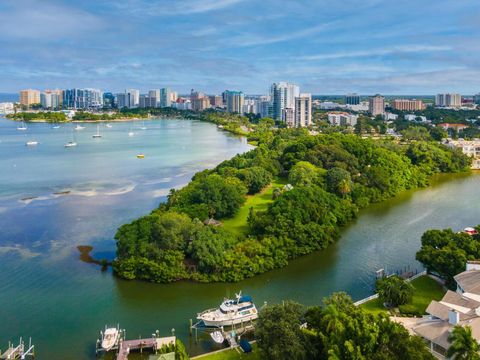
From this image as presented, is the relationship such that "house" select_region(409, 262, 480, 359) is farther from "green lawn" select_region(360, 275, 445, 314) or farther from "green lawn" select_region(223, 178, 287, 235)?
"green lawn" select_region(223, 178, 287, 235)

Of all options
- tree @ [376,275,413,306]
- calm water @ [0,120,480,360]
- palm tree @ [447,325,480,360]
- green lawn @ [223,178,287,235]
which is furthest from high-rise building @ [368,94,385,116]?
palm tree @ [447,325,480,360]

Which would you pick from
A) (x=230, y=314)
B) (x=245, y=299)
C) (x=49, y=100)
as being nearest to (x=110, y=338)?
(x=230, y=314)

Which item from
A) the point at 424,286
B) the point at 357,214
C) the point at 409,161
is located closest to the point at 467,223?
the point at 357,214

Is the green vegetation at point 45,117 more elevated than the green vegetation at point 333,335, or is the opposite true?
the green vegetation at point 45,117

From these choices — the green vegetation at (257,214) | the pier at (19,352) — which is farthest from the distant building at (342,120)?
the pier at (19,352)

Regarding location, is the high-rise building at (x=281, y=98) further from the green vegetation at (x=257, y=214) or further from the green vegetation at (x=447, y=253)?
the green vegetation at (x=447, y=253)

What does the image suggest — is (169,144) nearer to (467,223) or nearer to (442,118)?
(467,223)
